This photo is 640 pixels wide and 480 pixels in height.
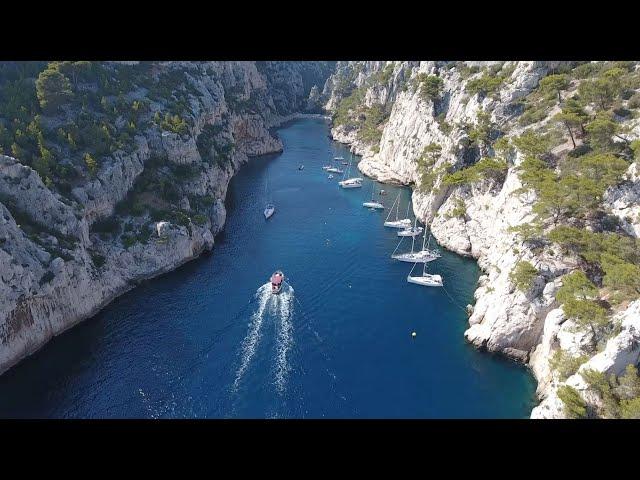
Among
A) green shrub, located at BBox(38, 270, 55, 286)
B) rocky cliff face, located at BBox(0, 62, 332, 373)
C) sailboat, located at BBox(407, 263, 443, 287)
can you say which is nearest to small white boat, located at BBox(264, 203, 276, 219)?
rocky cliff face, located at BBox(0, 62, 332, 373)

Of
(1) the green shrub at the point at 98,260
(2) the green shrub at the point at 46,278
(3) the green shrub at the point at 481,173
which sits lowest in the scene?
(1) the green shrub at the point at 98,260

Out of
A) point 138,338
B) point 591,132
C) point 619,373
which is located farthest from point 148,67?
point 619,373

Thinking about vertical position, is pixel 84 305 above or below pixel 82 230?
below

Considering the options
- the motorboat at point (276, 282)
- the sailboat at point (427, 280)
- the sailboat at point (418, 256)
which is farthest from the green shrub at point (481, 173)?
the motorboat at point (276, 282)

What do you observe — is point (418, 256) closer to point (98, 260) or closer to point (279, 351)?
point (279, 351)

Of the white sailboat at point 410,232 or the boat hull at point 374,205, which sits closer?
the white sailboat at point 410,232

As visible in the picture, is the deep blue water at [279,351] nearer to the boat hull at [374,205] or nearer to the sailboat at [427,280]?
the sailboat at [427,280]
